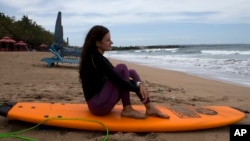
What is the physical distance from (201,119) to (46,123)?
167 centimetres

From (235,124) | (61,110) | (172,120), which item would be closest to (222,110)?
(235,124)

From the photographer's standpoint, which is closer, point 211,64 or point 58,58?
point 58,58

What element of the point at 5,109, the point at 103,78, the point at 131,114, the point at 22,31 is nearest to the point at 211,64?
the point at 131,114

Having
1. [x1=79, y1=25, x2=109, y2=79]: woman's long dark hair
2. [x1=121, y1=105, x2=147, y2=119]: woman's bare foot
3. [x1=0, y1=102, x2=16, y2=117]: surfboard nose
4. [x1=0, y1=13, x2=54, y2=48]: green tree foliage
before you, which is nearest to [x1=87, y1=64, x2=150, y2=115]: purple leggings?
[x1=121, y1=105, x2=147, y2=119]: woman's bare foot

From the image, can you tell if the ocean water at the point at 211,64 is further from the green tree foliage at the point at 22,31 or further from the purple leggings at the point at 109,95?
the green tree foliage at the point at 22,31

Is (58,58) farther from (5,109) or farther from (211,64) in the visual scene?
(5,109)

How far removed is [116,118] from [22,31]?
41.3 metres

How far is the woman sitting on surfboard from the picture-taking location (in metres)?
3.01

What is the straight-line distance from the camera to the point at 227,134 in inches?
122

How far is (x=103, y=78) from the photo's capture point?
314 cm

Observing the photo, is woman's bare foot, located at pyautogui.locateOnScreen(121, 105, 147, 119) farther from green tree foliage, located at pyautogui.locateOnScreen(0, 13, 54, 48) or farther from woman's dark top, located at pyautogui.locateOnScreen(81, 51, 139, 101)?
green tree foliage, located at pyautogui.locateOnScreen(0, 13, 54, 48)

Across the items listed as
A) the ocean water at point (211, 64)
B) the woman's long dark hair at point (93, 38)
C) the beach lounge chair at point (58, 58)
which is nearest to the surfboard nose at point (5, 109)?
the woman's long dark hair at point (93, 38)

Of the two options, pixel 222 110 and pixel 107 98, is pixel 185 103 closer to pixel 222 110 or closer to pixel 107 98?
pixel 222 110

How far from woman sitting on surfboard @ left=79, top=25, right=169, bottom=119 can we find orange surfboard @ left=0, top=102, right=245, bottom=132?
12 cm
